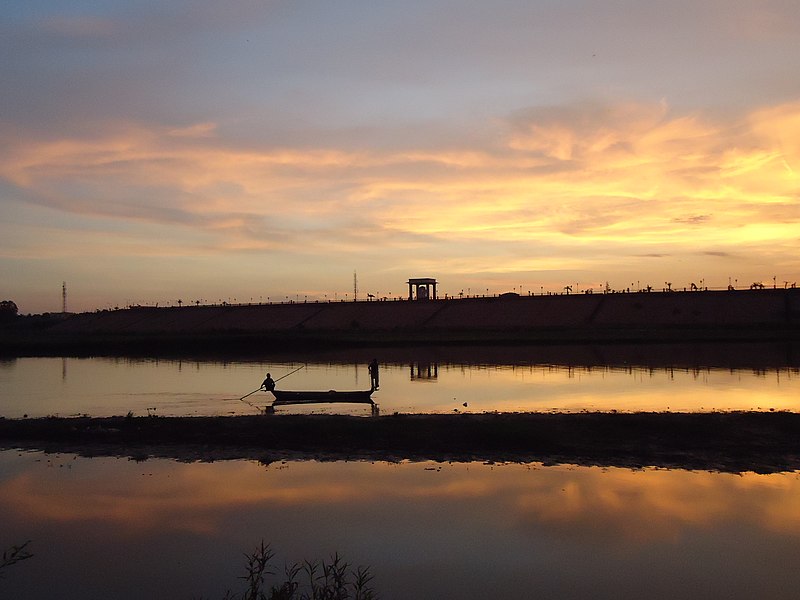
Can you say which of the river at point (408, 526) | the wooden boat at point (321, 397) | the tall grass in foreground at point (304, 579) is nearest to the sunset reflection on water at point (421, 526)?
the river at point (408, 526)

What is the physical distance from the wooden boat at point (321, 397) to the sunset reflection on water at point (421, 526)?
498 inches

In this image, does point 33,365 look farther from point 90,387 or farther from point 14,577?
point 14,577

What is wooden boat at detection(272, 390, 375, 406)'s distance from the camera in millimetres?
33688

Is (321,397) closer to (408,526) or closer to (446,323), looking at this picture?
(408,526)

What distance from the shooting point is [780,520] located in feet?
49.3

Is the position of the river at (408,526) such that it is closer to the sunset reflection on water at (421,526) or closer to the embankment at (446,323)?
the sunset reflection on water at (421,526)

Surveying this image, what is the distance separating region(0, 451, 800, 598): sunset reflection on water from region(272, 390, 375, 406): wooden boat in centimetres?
1265

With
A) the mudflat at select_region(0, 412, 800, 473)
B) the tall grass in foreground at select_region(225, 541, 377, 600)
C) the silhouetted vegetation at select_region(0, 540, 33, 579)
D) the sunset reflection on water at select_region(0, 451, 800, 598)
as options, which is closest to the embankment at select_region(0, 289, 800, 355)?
the mudflat at select_region(0, 412, 800, 473)

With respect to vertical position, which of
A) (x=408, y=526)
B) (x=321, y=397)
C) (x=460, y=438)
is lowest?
(x=408, y=526)

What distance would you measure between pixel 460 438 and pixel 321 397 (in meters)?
12.4

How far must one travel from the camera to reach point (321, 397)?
34.3m

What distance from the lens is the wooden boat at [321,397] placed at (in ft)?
111

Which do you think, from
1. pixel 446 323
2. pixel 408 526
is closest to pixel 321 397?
pixel 408 526

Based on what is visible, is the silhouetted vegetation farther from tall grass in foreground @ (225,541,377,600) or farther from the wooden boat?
the wooden boat
